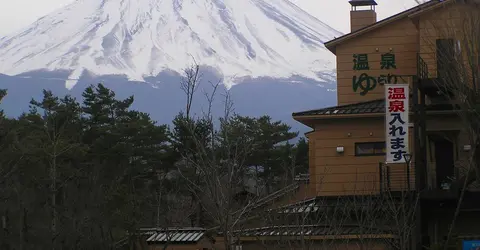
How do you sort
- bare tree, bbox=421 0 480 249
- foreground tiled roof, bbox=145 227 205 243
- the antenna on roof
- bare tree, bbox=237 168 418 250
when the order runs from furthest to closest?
the antenna on roof
foreground tiled roof, bbox=145 227 205 243
bare tree, bbox=237 168 418 250
bare tree, bbox=421 0 480 249

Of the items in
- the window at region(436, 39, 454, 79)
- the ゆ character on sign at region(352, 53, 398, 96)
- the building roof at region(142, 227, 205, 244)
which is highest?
the ゆ character on sign at region(352, 53, 398, 96)

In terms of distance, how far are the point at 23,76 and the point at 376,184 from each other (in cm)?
7656

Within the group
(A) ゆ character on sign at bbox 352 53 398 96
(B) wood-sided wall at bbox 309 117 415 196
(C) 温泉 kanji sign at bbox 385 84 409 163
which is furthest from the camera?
(A) ゆ character on sign at bbox 352 53 398 96

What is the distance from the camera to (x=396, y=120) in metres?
17.3

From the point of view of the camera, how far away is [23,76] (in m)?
90.9

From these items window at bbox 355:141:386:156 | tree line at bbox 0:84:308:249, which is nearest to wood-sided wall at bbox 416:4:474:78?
window at bbox 355:141:386:156

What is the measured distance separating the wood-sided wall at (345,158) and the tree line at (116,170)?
2.38 ft

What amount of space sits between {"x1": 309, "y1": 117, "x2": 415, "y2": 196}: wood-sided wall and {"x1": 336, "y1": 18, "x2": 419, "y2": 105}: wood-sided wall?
1628 mm

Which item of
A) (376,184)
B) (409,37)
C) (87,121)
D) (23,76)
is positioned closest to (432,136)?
(376,184)

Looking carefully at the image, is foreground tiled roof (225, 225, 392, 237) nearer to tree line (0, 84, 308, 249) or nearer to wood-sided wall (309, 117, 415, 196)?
tree line (0, 84, 308, 249)

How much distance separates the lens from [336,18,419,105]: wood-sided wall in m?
20.4

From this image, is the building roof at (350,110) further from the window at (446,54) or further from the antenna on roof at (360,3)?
the antenna on roof at (360,3)

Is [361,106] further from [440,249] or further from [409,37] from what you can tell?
[440,249]

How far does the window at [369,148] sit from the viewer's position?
63.3ft
